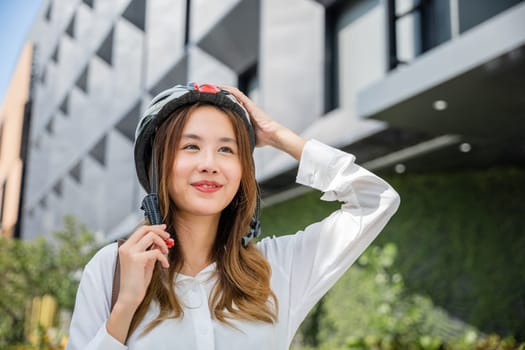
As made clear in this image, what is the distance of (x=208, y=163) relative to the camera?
5.53ft

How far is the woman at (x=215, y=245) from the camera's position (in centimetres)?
160

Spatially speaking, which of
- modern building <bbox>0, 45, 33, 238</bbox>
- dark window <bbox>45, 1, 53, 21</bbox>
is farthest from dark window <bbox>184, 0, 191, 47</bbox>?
modern building <bbox>0, 45, 33, 238</bbox>

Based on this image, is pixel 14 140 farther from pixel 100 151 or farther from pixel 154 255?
pixel 154 255

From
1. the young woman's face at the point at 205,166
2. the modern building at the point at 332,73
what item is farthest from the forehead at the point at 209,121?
the modern building at the point at 332,73

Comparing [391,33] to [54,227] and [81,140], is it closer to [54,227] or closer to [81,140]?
[81,140]

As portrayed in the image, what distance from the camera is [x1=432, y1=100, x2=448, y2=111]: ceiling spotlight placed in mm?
6224

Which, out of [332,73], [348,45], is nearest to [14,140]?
[332,73]

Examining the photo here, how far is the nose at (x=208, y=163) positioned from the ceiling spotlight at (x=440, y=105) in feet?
16.1

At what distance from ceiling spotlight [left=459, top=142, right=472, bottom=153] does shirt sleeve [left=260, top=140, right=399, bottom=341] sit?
602 centimetres

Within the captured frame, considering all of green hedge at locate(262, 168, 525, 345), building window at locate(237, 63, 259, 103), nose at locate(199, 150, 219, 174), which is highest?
building window at locate(237, 63, 259, 103)

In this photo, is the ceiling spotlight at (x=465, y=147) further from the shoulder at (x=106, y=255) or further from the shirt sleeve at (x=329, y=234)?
the shoulder at (x=106, y=255)

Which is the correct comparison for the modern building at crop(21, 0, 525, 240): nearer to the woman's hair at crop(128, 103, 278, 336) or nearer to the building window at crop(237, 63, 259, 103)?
the building window at crop(237, 63, 259, 103)

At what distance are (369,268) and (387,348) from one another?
130 centimetres

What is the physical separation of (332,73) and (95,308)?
847 centimetres
